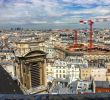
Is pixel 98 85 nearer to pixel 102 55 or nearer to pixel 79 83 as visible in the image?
pixel 79 83

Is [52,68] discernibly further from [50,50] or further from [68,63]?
[50,50]

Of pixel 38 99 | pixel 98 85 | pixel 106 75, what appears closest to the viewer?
pixel 38 99

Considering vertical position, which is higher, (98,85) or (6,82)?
(6,82)

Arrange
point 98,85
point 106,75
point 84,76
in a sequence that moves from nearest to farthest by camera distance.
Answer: point 98,85 → point 106,75 → point 84,76

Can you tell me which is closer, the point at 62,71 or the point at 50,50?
the point at 62,71

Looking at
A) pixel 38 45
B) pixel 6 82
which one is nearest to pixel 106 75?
pixel 38 45

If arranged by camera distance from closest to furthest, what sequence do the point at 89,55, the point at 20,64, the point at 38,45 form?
the point at 20,64, the point at 38,45, the point at 89,55

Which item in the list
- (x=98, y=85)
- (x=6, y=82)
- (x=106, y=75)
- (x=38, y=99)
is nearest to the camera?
(x=38, y=99)

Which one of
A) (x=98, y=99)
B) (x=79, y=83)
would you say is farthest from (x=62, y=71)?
(x=98, y=99)

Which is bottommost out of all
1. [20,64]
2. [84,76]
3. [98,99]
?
[84,76]
